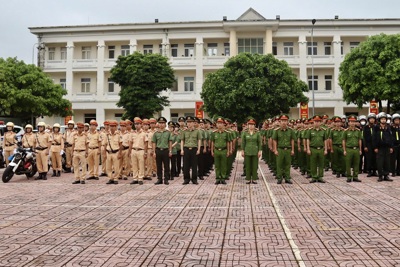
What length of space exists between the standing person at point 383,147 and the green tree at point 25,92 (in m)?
28.0

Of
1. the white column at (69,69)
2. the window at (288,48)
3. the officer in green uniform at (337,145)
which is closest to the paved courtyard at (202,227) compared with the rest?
the officer in green uniform at (337,145)

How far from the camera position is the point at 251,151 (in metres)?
13.3

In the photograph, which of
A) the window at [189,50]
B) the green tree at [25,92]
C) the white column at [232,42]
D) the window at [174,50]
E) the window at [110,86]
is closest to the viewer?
the green tree at [25,92]

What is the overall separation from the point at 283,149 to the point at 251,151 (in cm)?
99

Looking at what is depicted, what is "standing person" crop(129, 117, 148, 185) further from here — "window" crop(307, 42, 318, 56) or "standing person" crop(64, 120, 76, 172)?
"window" crop(307, 42, 318, 56)

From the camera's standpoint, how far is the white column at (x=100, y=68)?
145 ft

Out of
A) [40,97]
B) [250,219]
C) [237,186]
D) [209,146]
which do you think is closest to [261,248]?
[250,219]

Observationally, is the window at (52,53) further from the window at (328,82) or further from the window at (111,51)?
the window at (328,82)

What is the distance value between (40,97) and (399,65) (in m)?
26.8

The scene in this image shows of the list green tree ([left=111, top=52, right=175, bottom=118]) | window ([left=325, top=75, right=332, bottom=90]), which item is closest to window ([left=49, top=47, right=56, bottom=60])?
green tree ([left=111, top=52, right=175, bottom=118])

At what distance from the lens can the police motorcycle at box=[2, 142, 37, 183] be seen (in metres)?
13.8

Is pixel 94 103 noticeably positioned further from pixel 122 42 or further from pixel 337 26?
pixel 337 26

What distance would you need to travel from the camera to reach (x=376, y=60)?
31516 mm

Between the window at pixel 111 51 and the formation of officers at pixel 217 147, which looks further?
the window at pixel 111 51
